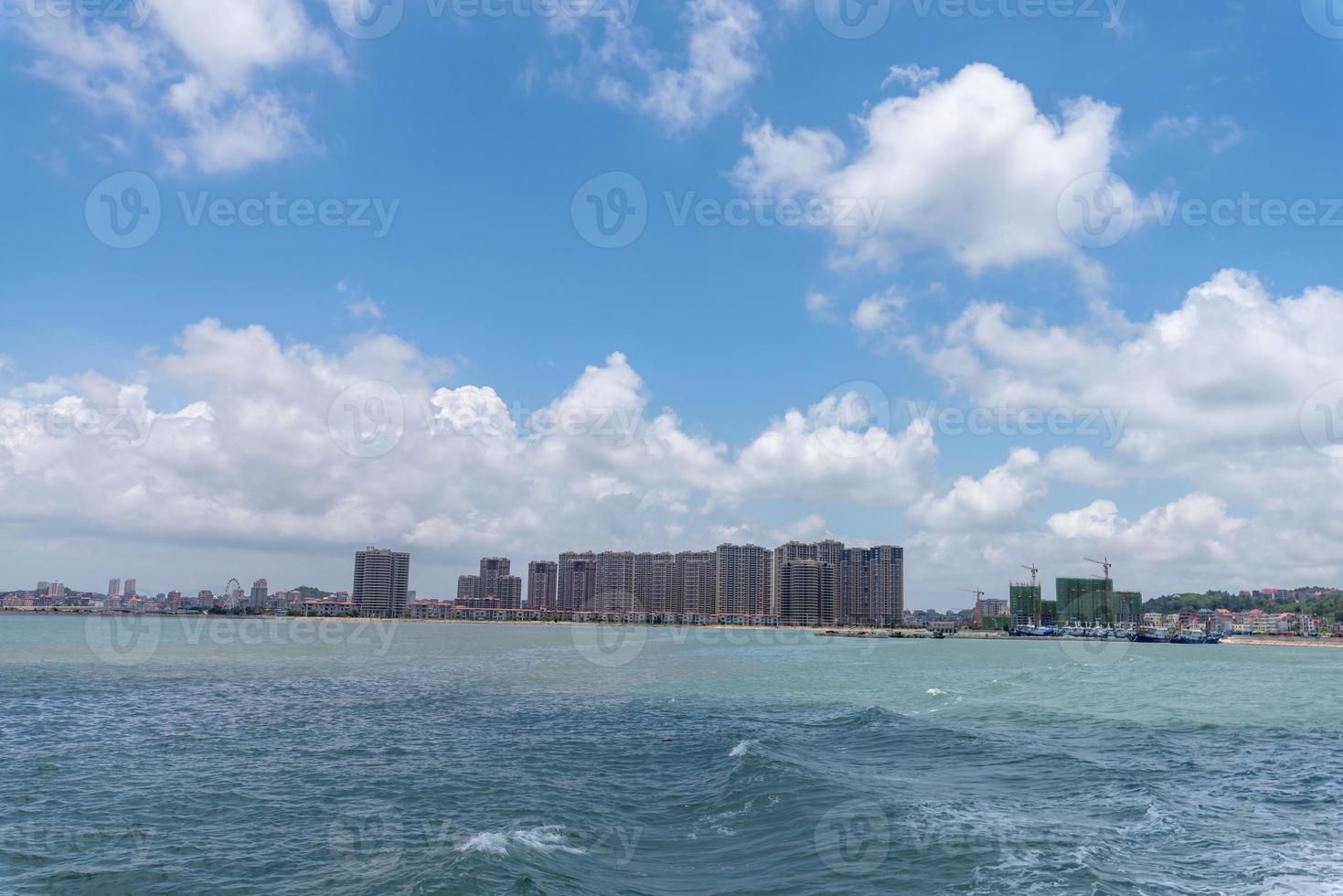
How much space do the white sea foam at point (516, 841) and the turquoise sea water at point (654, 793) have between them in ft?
0.34

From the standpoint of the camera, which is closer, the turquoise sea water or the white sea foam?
the turquoise sea water

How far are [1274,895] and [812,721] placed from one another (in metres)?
31.8

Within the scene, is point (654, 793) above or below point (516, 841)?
below

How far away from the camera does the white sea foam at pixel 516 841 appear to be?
2317 cm

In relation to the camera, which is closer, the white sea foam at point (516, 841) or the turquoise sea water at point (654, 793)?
the turquoise sea water at point (654, 793)

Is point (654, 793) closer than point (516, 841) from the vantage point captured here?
No

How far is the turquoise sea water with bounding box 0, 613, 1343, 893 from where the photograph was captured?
21.8 meters

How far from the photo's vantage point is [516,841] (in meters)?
24.1

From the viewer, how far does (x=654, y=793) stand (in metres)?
31.5

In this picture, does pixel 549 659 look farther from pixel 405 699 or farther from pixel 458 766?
pixel 458 766

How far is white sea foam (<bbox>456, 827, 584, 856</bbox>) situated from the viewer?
76.0 ft

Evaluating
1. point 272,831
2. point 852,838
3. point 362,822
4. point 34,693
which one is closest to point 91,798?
point 272,831

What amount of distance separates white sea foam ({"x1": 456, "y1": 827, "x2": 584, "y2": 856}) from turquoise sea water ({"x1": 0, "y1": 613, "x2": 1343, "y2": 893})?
0.10 m

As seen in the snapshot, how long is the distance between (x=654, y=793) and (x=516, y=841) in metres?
8.54
